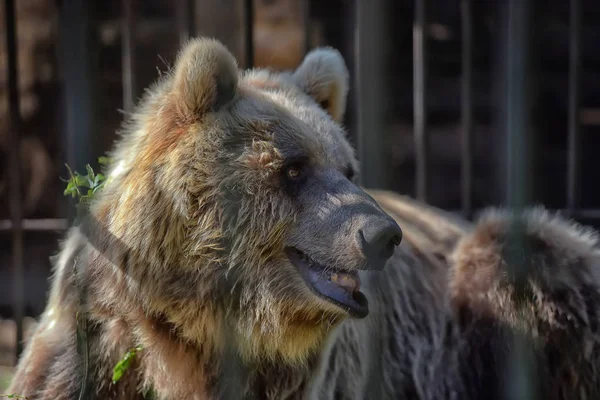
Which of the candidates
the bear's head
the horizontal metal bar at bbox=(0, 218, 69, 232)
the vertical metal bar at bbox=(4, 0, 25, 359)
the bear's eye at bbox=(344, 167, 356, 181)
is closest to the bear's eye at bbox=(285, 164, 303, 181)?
the bear's head

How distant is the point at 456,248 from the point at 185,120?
4.73ft

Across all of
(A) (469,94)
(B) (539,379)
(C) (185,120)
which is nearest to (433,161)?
(A) (469,94)

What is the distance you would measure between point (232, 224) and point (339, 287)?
365 mm

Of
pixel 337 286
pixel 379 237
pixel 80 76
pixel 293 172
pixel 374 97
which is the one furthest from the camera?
pixel 80 76

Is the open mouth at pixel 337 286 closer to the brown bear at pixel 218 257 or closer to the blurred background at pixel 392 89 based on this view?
the brown bear at pixel 218 257

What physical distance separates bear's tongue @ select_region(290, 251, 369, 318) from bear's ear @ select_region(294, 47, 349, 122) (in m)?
0.87

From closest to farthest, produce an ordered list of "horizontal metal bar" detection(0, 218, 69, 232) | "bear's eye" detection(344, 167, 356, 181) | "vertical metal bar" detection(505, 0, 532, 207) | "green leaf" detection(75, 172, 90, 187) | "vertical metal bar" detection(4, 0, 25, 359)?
1. "vertical metal bar" detection(505, 0, 532, 207)
2. "bear's eye" detection(344, 167, 356, 181)
3. "green leaf" detection(75, 172, 90, 187)
4. "vertical metal bar" detection(4, 0, 25, 359)
5. "horizontal metal bar" detection(0, 218, 69, 232)

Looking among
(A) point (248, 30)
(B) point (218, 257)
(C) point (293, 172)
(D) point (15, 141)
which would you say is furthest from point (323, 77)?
(D) point (15, 141)

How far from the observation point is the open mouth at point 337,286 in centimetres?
249

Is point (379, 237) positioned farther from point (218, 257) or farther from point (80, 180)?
point (80, 180)

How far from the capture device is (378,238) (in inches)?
93.0

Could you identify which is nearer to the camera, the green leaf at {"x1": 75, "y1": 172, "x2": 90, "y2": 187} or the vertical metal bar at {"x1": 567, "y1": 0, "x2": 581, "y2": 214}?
the green leaf at {"x1": 75, "y1": 172, "x2": 90, "y2": 187}

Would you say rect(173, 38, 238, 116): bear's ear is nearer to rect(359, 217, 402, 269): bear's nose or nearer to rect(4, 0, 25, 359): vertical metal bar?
rect(359, 217, 402, 269): bear's nose

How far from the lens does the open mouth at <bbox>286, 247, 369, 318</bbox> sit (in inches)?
98.0
